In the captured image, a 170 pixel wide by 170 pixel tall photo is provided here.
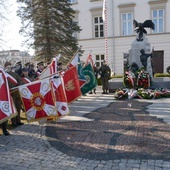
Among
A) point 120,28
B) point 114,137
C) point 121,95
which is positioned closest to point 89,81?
point 121,95

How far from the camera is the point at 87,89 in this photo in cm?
1051

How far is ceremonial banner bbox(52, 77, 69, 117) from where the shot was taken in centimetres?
712

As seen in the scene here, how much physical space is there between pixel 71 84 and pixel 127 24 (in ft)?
70.0

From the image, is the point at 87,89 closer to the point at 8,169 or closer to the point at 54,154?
the point at 54,154

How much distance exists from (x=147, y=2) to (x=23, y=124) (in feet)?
76.5

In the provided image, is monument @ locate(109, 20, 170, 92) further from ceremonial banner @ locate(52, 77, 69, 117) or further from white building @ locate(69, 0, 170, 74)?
white building @ locate(69, 0, 170, 74)

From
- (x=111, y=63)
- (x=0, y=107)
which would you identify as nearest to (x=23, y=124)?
(x=0, y=107)

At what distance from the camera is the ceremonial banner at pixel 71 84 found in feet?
26.0

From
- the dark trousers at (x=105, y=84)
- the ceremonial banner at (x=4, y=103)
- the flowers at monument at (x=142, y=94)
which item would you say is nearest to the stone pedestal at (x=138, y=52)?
the dark trousers at (x=105, y=84)

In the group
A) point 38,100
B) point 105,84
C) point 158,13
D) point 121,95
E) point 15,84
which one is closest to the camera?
point 38,100

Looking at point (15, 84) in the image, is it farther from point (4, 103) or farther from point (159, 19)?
point (159, 19)

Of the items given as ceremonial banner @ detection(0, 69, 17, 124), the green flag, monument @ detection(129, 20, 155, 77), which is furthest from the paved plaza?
monument @ detection(129, 20, 155, 77)

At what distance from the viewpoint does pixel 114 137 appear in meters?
5.83

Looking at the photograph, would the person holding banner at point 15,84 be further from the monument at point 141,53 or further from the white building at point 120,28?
the white building at point 120,28
